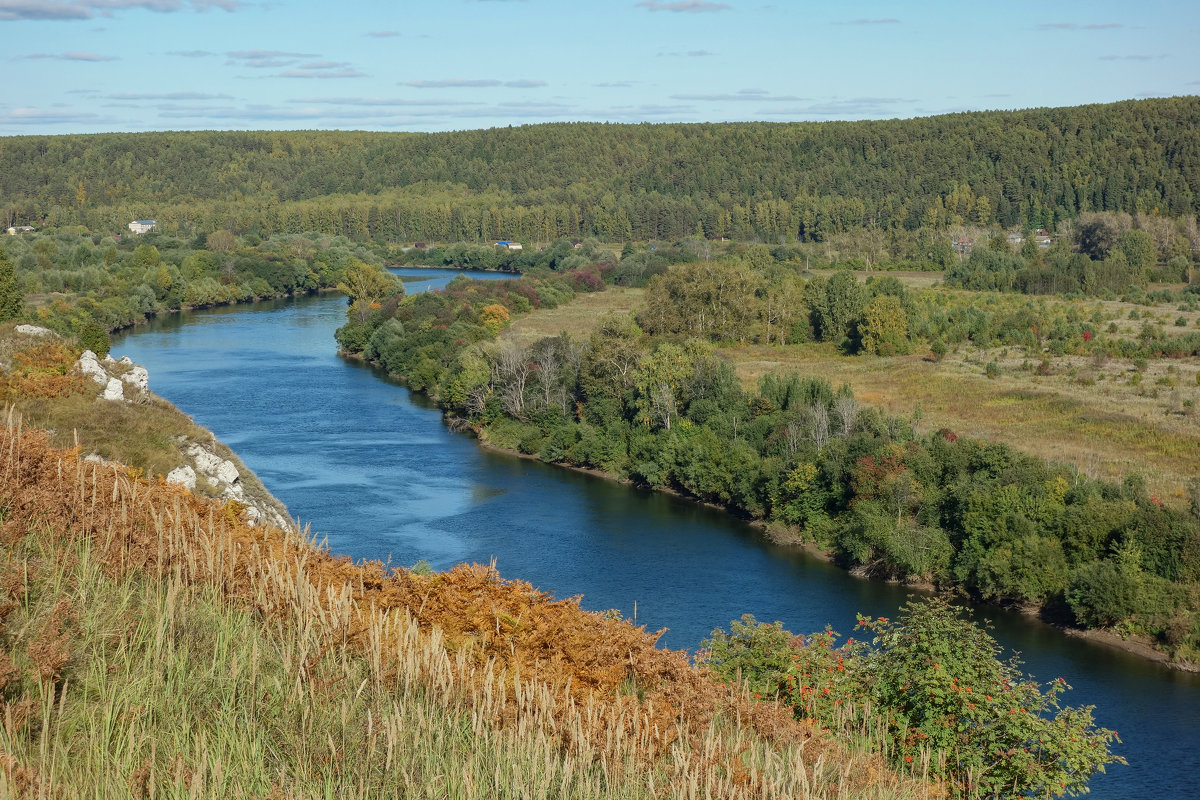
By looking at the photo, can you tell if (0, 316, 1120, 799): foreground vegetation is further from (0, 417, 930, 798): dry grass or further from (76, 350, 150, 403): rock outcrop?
(76, 350, 150, 403): rock outcrop

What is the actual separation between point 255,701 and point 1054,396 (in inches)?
1903

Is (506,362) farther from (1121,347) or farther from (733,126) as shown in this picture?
(733,126)

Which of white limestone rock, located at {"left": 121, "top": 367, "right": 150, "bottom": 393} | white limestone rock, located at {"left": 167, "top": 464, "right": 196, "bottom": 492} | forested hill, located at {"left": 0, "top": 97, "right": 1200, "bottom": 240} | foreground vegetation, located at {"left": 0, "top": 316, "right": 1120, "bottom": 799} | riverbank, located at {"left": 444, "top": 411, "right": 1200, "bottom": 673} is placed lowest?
riverbank, located at {"left": 444, "top": 411, "right": 1200, "bottom": 673}

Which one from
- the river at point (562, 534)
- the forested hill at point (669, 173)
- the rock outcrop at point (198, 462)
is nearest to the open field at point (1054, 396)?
the river at point (562, 534)

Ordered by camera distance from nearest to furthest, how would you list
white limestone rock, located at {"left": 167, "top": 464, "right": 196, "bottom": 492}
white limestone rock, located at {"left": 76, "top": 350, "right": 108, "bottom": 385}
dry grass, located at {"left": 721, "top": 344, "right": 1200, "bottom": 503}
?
white limestone rock, located at {"left": 167, "top": 464, "right": 196, "bottom": 492}, white limestone rock, located at {"left": 76, "top": 350, "right": 108, "bottom": 385}, dry grass, located at {"left": 721, "top": 344, "right": 1200, "bottom": 503}

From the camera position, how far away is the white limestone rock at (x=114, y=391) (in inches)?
904

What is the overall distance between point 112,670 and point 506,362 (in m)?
49.7

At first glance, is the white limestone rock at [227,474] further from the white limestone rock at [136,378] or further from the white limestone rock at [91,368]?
the white limestone rock at [136,378]

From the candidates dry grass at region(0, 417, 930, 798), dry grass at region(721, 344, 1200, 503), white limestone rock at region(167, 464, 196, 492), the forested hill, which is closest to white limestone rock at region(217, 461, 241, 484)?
white limestone rock at region(167, 464, 196, 492)

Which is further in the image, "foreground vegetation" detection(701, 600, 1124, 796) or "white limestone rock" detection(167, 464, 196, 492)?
"white limestone rock" detection(167, 464, 196, 492)

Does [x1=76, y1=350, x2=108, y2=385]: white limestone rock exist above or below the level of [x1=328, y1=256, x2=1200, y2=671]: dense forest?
above

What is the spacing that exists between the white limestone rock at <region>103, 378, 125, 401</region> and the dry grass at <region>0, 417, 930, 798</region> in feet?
47.4

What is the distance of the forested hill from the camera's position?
126688 millimetres

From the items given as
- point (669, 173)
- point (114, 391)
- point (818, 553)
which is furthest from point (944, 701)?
point (669, 173)
